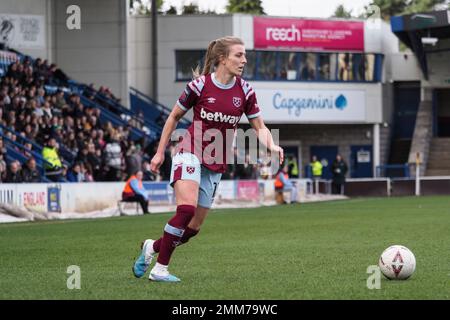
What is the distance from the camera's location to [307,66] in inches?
2147

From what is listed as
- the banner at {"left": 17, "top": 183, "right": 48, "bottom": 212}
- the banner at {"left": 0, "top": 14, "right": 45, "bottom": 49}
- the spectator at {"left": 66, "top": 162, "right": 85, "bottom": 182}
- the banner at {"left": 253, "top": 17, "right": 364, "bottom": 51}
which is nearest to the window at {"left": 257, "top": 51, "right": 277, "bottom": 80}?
the banner at {"left": 253, "top": 17, "right": 364, "bottom": 51}

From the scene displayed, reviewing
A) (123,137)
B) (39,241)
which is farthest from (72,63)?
(39,241)

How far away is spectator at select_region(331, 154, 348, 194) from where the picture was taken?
4734 cm

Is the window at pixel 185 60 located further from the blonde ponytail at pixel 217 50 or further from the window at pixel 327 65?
the blonde ponytail at pixel 217 50

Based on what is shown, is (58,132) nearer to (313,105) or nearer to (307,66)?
(313,105)

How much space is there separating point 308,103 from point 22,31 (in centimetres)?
1783

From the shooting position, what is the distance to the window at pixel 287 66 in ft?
177

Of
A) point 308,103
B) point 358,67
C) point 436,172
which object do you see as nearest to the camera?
point 308,103

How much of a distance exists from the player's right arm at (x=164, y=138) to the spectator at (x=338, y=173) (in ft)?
123

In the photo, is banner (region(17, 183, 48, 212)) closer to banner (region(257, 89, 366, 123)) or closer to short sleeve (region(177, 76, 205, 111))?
short sleeve (region(177, 76, 205, 111))

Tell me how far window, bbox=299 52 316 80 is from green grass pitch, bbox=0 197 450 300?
30626 millimetres

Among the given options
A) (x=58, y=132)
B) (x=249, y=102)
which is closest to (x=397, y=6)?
(x=58, y=132)

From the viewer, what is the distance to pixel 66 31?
4569 centimetres

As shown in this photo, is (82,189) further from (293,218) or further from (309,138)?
(309,138)
